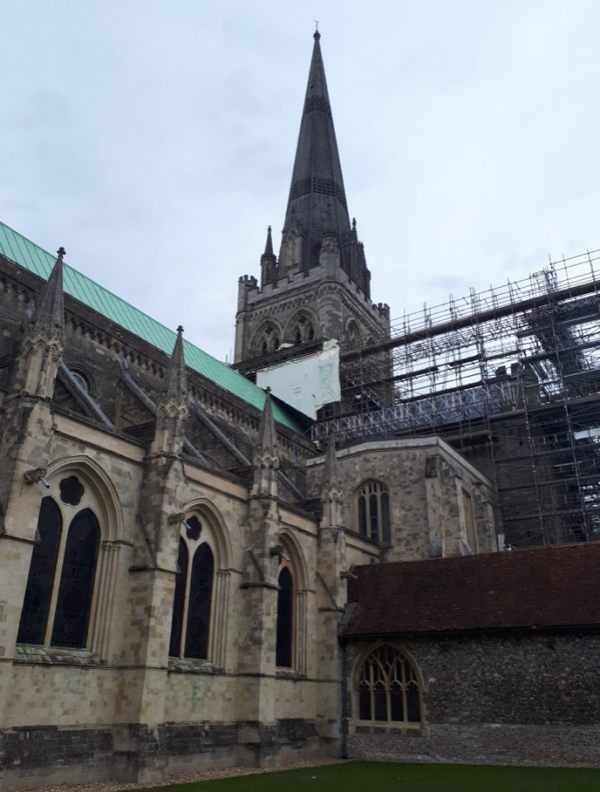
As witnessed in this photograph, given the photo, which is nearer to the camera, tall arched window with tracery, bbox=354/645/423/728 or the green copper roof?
tall arched window with tracery, bbox=354/645/423/728

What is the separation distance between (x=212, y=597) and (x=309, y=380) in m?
19.9

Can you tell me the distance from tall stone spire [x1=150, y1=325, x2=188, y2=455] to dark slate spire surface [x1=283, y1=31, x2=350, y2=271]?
2835 cm

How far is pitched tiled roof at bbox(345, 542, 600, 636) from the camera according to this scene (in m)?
17.5

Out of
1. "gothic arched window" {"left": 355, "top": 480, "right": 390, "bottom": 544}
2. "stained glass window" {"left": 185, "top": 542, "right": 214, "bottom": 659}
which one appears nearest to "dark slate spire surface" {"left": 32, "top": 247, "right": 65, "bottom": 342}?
"stained glass window" {"left": 185, "top": 542, "right": 214, "bottom": 659}

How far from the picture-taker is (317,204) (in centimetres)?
4697

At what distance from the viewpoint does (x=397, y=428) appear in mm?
33531

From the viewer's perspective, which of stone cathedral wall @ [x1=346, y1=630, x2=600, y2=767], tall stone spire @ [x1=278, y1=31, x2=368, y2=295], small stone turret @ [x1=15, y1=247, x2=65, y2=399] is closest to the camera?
small stone turret @ [x1=15, y1=247, x2=65, y2=399]

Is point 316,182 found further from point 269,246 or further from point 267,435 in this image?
point 267,435

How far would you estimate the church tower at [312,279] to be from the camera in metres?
41.7

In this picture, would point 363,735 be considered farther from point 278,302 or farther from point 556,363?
point 278,302

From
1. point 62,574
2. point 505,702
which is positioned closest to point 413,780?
point 505,702

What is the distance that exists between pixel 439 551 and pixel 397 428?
31.7 ft

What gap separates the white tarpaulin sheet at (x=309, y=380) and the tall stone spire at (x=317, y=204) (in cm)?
858

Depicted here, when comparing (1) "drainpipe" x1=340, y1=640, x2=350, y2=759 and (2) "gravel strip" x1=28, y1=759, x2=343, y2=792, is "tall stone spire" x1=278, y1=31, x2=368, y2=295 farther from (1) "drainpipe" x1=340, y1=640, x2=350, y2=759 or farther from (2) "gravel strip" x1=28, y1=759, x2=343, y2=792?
(2) "gravel strip" x1=28, y1=759, x2=343, y2=792
